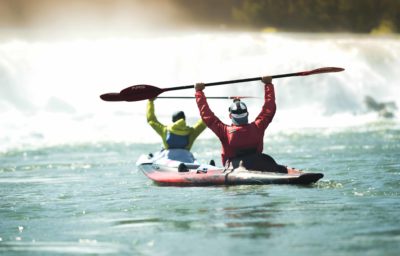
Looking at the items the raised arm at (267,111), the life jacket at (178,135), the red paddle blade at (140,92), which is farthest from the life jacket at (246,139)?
the red paddle blade at (140,92)

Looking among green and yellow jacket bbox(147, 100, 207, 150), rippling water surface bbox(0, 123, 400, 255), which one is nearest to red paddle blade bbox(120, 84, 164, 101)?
green and yellow jacket bbox(147, 100, 207, 150)

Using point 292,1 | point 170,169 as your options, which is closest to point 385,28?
point 292,1

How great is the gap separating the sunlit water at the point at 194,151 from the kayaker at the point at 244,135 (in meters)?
0.52

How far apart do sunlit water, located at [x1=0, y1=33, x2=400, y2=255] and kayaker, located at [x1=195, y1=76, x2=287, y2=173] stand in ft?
1.69

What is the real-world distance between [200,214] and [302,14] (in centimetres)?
5884

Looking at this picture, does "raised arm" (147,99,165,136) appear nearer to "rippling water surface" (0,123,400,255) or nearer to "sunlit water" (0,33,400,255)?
"rippling water surface" (0,123,400,255)

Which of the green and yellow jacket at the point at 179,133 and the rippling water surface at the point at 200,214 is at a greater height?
the green and yellow jacket at the point at 179,133

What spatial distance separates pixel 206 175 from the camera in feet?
51.0

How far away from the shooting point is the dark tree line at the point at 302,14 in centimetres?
6638

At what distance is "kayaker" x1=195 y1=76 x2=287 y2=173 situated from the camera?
49.8 ft

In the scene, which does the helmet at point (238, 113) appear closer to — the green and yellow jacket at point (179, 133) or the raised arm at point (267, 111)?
the raised arm at point (267, 111)

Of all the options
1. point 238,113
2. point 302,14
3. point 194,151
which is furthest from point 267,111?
point 302,14

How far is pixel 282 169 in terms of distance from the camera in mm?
15094

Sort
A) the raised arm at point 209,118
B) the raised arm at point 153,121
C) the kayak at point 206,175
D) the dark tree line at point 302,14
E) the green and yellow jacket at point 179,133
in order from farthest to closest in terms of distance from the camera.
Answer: the dark tree line at point 302,14, the raised arm at point 153,121, the green and yellow jacket at point 179,133, the raised arm at point 209,118, the kayak at point 206,175
